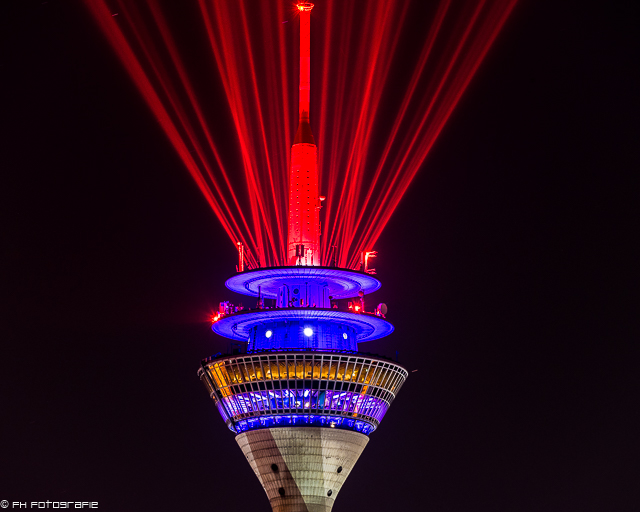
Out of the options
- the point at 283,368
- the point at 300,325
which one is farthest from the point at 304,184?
the point at 283,368

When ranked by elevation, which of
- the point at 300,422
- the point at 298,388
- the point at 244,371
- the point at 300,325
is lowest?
the point at 300,422

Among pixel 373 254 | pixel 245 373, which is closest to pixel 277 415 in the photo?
pixel 245 373

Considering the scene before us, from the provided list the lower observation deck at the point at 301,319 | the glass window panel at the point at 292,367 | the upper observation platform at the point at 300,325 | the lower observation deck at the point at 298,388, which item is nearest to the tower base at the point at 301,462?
the lower observation deck at the point at 298,388

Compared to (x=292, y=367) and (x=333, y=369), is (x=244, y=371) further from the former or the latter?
(x=333, y=369)

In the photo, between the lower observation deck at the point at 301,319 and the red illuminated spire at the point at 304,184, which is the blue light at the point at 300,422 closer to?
the lower observation deck at the point at 301,319

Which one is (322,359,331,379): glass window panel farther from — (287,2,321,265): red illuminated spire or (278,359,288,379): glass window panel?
(287,2,321,265): red illuminated spire

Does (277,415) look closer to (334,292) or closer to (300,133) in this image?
(334,292)

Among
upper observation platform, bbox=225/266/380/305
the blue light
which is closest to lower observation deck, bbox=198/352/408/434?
the blue light
